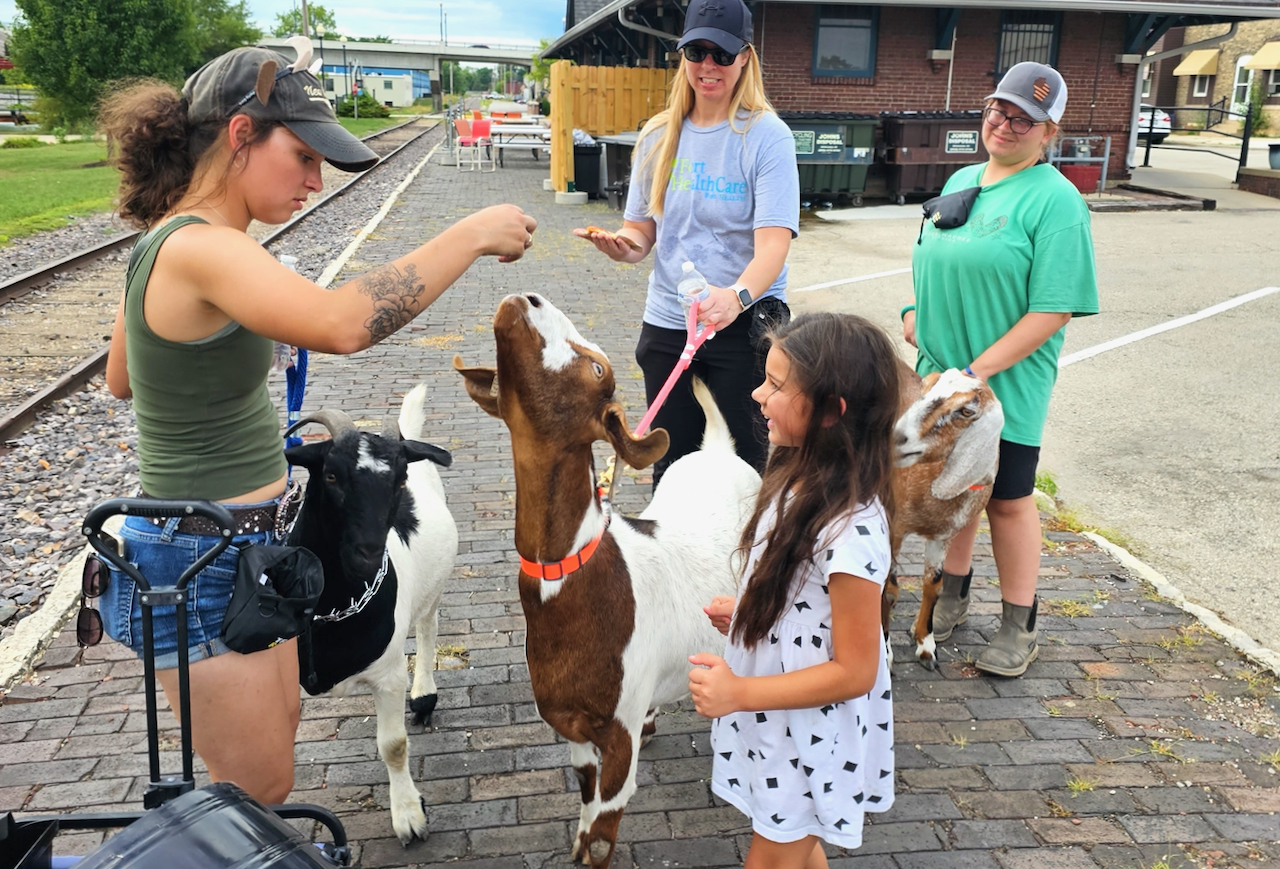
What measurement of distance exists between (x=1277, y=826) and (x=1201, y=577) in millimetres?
2211

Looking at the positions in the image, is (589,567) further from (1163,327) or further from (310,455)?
(1163,327)

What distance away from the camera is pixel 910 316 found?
4.29 metres

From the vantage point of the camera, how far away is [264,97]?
2037 millimetres

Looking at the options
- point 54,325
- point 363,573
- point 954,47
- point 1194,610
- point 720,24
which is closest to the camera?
point 363,573

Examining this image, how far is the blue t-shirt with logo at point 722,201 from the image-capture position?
3.49 meters

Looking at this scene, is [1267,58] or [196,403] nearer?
[196,403]

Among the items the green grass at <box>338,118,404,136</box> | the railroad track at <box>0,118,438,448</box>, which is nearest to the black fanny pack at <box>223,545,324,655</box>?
the railroad track at <box>0,118,438,448</box>

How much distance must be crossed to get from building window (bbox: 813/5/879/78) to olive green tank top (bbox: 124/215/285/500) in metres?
19.7

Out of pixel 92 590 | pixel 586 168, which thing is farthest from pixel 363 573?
pixel 586 168

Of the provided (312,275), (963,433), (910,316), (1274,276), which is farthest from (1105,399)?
(312,275)

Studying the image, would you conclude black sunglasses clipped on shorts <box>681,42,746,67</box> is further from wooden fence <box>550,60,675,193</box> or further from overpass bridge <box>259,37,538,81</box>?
overpass bridge <box>259,37,538,81</box>

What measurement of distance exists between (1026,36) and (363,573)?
2214 cm

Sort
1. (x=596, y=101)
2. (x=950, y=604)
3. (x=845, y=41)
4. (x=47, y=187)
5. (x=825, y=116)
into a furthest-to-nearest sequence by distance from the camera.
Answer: (x=47, y=187)
(x=596, y=101)
(x=845, y=41)
(x=825, y=116)
(x=950, y=604)

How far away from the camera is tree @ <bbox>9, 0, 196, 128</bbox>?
3603 centimetres
